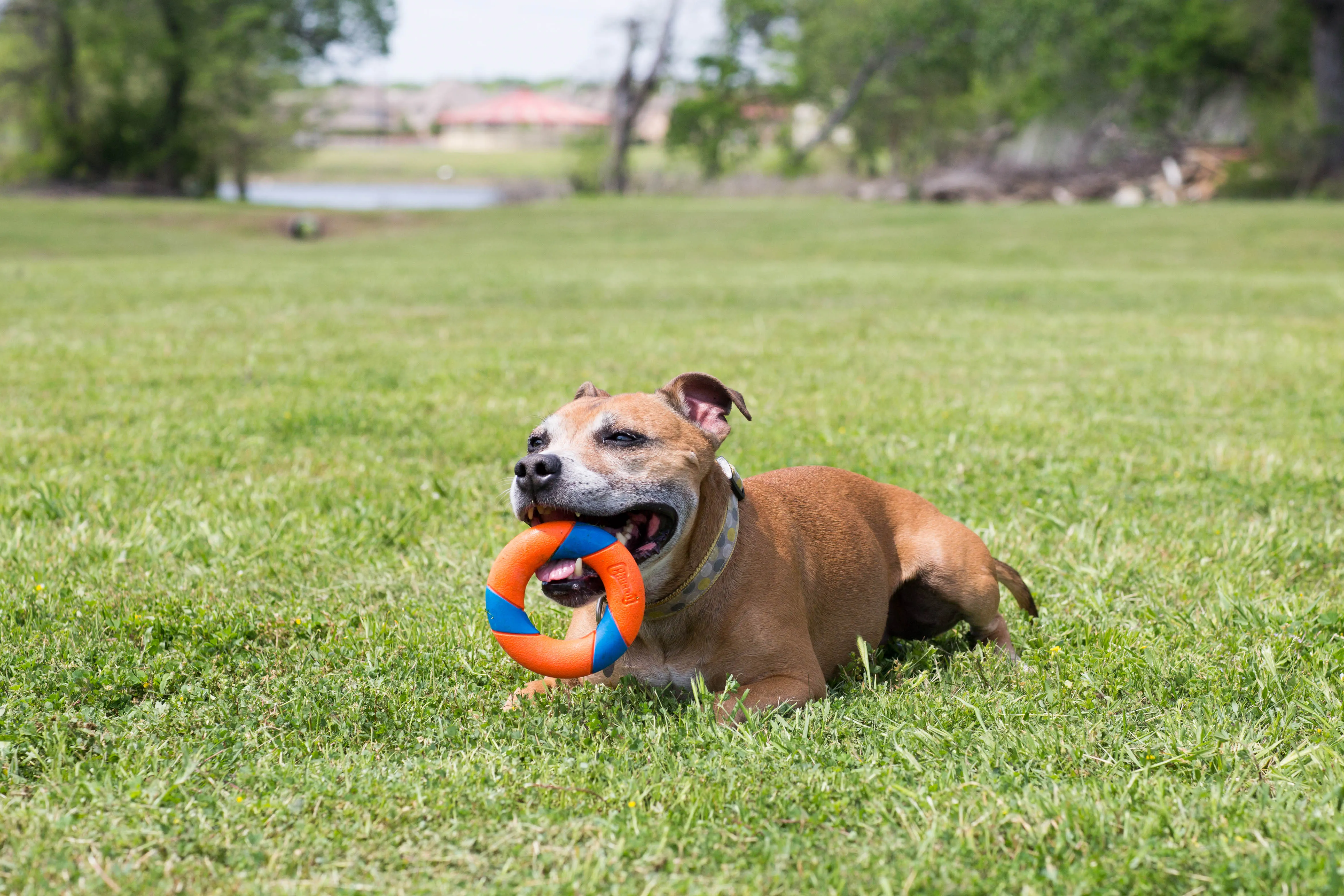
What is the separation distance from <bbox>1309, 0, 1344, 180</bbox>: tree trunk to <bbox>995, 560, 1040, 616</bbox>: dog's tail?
40.0 meters

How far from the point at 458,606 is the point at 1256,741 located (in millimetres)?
2697

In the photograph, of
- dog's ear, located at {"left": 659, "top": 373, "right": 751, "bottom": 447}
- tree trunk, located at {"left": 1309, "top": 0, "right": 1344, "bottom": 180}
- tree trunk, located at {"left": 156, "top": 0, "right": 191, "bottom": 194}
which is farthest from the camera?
tree trunk, located at {"left": 156, "top": 0, "right": 191, "bottom": 194}

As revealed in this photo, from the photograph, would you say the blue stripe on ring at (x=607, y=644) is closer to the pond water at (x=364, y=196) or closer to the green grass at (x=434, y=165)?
the pond water at (x=364, y=196)

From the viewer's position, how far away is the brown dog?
346 centimetres

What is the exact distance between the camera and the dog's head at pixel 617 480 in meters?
3.39

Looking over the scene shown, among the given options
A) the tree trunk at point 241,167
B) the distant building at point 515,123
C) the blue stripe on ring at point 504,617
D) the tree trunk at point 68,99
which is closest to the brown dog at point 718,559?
the blue stripe on ring at point 504,617

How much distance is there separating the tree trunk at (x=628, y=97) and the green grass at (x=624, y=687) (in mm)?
44515

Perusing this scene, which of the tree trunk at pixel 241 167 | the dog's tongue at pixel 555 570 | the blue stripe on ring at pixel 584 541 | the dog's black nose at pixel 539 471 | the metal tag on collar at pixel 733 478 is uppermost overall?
the dog's black nose at pixel 539 471

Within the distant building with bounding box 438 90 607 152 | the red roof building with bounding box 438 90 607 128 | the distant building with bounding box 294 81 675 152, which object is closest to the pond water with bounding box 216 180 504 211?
the distant building with bounding box 294 81 675 152

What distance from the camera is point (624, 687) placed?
12.1ft

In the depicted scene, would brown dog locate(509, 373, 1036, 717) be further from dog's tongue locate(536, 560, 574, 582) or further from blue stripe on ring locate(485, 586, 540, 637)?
blue stripe on ring locate(485, 586, 540, 637)

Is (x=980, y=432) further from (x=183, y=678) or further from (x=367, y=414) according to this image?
(x=183, y=678)

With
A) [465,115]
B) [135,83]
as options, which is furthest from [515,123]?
[135,83]

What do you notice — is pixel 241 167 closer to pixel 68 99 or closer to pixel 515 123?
pixel 68 99
